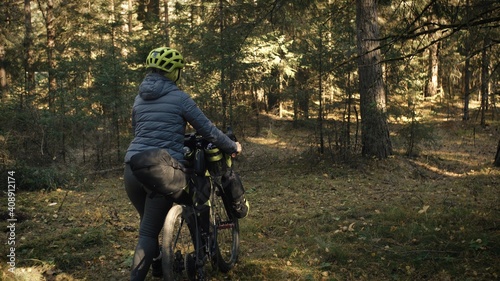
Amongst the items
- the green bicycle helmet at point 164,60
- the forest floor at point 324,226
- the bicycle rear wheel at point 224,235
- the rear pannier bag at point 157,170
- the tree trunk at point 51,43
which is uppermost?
the tree trunk at point 51,43

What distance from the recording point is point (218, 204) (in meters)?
4.62

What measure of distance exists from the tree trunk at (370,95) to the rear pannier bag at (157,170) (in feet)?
28.2

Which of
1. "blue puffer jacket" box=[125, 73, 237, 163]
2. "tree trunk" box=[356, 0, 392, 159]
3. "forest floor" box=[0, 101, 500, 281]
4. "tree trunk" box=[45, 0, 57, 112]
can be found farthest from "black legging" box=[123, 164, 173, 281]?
"tree trunk" box=[45, 0, 57, 112]

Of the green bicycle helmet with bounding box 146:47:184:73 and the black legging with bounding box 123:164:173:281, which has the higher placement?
the green bicycle helmet with bounding box 146:47:184:73

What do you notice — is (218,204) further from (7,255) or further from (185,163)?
(7,255)

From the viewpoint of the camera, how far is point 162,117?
12.1 ft

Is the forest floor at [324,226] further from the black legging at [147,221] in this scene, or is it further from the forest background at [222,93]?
the black legging at [147,221]

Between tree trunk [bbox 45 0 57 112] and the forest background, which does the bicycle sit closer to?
the forest background

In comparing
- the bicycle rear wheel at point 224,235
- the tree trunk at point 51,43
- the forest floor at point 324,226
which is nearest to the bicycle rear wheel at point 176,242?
the bicycle rear wheel at point 224,235

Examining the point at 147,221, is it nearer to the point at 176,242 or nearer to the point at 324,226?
the point at 176,242

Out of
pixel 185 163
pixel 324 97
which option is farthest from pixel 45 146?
pixel 185 163

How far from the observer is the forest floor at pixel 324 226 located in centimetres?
467

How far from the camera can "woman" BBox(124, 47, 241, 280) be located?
367cm

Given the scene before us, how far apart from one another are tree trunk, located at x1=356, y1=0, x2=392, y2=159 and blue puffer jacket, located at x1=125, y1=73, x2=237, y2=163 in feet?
27.2
